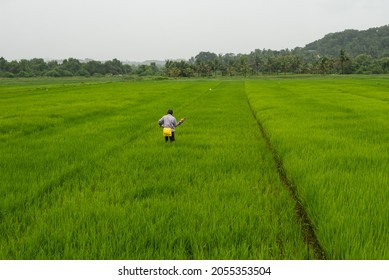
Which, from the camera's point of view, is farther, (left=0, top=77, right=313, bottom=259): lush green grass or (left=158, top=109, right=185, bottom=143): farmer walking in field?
(left=158, top=109, right=185, bottom=143): farmer walking in field

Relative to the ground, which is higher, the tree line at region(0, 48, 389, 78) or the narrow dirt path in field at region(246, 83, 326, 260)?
the tree line at region(0, 48, 389, 78)

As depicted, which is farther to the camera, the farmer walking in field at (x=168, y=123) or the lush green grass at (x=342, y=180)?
the farmer walking in field at (x=168, y=123)

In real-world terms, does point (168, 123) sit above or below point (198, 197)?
above

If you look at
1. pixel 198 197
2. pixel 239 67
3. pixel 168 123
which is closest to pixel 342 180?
pixel 198 197

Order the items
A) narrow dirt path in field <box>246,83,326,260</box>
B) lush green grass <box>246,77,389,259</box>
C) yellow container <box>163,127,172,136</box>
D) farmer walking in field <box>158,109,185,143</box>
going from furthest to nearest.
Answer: yellow container <box>163,127,172,136</box>
farmer walking in field <box>158,109,185,143</box>
narrow dirt path in field <box>246,83,326,260</box>
lush green grass <box>246,77,389,259</box>

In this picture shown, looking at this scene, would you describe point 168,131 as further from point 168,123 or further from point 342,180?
point 342,180

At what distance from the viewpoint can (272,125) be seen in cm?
980

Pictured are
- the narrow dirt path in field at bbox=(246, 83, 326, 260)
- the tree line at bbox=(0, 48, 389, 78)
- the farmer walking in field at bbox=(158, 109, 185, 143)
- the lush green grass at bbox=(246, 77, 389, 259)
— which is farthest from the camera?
the tree line at bbox=(0, 48, 389, 78)

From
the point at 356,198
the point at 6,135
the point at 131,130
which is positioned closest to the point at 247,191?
the point at 356,198

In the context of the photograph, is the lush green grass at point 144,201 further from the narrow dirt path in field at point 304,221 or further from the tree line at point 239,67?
the tree line at point 239,67

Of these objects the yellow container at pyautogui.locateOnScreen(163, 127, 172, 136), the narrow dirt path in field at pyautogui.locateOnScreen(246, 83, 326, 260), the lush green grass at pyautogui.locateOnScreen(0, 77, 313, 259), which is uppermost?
the yellow container at pyautogui.locateOnScreen(163, 127, 172, 136)

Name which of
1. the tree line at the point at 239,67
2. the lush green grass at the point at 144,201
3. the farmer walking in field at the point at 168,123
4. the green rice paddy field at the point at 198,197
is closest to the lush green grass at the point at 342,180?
the green rice paddy field at the point at 198,197

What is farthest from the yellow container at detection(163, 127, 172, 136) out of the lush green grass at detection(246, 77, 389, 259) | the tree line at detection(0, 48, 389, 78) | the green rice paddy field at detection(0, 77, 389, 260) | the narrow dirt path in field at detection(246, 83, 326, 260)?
the tree line at detection(0, 48, 389, 78)

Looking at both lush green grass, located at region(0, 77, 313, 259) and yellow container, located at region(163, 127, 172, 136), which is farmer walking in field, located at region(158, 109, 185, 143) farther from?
lush green grass, located at region(0, 77, 313, 259)
